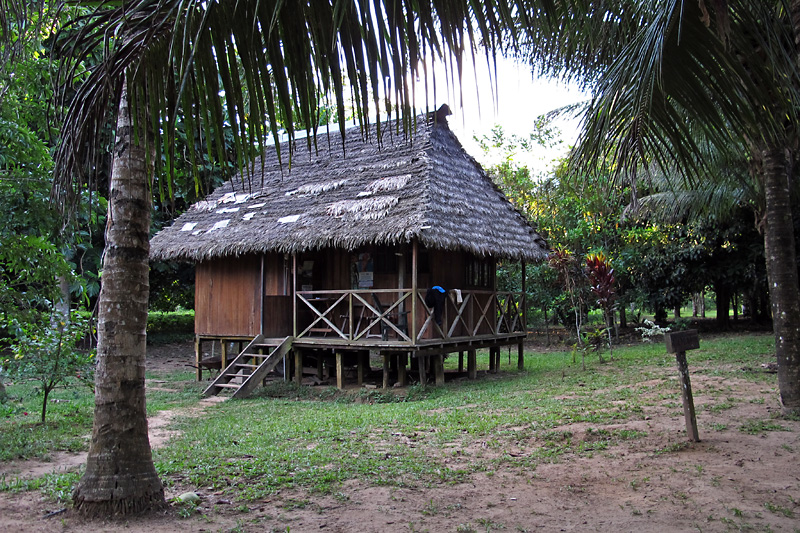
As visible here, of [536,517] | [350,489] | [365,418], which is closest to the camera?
[536,517]

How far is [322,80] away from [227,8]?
13.1 inches

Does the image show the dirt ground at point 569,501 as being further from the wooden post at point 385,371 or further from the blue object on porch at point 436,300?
the wooden post at point 385,371

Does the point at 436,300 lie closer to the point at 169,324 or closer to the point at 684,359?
the point at 684,359

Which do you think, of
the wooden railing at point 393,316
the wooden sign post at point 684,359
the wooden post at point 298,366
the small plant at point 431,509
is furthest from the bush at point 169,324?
the wooden sign post at point 684,359

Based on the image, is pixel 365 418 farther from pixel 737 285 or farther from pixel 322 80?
Answer: pixel 737 285

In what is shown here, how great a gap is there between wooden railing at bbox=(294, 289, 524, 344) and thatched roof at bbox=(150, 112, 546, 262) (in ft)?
3.47

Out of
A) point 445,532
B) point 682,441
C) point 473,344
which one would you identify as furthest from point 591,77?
point 473,344

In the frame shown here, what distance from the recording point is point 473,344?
38.5 ft

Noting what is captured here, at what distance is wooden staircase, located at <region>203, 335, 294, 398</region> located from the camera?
34.6 ft

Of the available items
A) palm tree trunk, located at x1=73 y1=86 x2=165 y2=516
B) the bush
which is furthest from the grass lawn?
the bush

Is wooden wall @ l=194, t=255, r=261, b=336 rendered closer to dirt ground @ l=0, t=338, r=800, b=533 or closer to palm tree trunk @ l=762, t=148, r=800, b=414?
dirt ground @ l=0, t=338, r=800, b=533

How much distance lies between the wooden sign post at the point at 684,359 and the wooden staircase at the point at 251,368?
737 cm

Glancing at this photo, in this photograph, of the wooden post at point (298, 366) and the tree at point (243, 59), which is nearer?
the tree at point (243, 59)

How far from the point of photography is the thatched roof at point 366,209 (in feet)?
33.1
